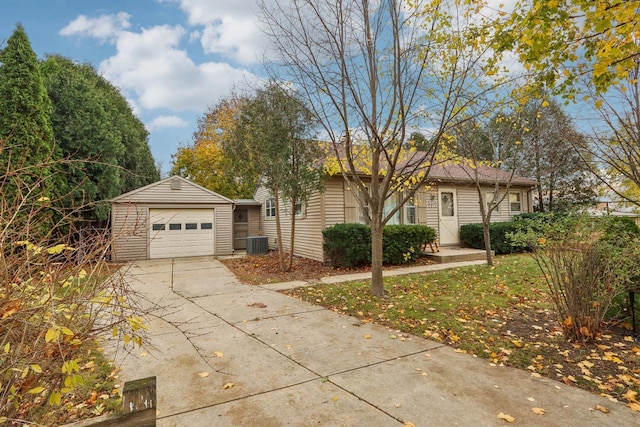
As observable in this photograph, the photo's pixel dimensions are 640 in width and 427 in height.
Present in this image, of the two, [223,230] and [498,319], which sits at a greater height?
[223,230]

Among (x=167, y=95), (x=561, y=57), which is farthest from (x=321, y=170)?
(x=167, y=95)

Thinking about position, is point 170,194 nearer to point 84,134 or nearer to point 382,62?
point 84,134

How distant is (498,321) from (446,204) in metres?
9.35

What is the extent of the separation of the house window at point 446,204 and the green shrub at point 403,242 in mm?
3209

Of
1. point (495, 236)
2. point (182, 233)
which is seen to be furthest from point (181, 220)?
point (495, 236)

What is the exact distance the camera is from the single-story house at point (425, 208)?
35.8 ft

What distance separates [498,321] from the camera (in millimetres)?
4855

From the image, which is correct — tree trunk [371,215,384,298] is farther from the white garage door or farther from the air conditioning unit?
the white garage door

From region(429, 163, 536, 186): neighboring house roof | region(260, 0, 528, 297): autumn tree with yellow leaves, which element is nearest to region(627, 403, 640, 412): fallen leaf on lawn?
region(260, 0, 528, 297): autumn tree with yellow leaves

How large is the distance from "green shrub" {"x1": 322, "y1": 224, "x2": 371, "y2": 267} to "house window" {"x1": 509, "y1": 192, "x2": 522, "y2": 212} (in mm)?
9711

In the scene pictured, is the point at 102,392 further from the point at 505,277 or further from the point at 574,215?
the point at 505,277

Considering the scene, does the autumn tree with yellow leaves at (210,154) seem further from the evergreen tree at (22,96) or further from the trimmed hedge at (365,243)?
the trimmed hedge at (365,243)

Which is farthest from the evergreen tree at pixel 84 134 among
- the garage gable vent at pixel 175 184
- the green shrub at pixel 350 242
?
the green shrub at pixel 350 242

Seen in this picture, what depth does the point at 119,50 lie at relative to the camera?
10.6m
